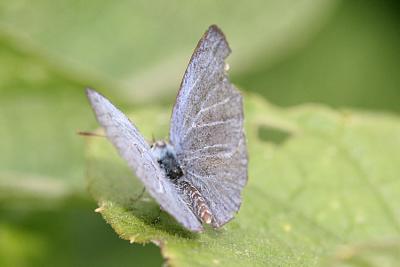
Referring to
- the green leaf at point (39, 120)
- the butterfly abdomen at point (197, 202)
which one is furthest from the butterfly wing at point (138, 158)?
the green leaf at point (39, 120)

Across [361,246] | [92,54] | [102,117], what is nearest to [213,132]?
[102,117]

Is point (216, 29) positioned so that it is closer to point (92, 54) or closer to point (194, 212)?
point (194, 212)

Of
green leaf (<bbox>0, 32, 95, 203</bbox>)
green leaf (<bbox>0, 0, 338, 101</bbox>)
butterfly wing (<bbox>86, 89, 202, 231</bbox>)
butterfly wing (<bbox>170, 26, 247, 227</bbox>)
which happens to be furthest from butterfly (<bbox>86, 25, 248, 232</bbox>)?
green leaf (<bbox>0, 0, 338, 101</bbox>)

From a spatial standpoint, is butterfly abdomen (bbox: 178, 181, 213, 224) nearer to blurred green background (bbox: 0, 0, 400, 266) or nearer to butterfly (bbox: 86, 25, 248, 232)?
butterfly (bbox: 86, 25, 248, 232)

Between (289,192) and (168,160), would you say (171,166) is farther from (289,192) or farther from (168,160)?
(289,192)

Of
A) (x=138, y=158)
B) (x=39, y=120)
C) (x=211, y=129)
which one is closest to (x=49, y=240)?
(x=39, y=120)
